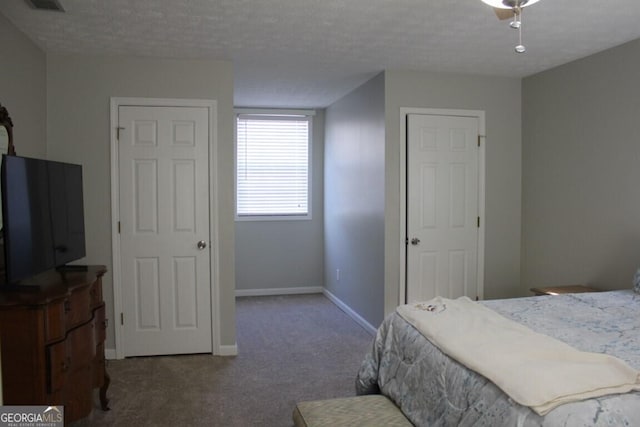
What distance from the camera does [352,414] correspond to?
2232 millimetres

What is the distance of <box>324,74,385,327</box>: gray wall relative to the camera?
14.8 feet

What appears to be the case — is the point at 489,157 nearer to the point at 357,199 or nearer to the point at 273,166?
the point at 357,199

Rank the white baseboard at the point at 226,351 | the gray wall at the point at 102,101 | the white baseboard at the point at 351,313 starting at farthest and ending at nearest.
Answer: the white baseboard at the point at 351,313
the white baseboard at the point at 226,351
the gray wall at the point at 102,101

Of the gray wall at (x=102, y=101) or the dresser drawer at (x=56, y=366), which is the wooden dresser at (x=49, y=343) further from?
the gray wall at (x=102, y=101)

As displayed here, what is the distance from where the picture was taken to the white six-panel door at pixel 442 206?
173 inches

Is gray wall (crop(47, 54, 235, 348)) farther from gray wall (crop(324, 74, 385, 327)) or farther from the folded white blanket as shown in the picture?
the folded white blanket

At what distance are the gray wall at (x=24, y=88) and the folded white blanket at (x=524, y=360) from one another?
A: 2.78 meters

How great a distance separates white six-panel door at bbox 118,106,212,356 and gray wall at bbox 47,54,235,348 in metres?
0.12

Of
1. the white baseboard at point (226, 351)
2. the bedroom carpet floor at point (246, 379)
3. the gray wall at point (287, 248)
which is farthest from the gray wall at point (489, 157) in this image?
the gray wall at point (287, 248)

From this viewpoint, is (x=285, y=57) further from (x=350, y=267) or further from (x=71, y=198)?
(x=350, y=267)

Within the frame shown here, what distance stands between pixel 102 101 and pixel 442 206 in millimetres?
2987

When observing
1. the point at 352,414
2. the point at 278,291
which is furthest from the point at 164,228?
the point at 278,291

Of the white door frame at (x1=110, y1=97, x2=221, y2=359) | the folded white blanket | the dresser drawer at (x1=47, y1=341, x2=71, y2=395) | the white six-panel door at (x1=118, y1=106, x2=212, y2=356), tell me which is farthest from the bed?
the white six-panel door at (x1=118, y1=106, x2=212, y2=356)

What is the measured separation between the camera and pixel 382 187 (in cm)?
439
